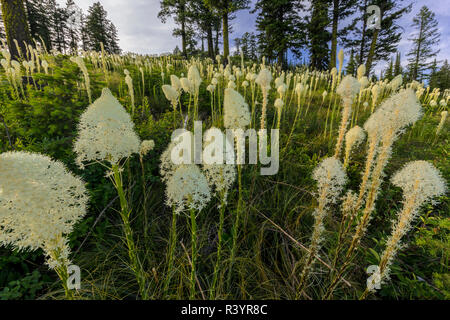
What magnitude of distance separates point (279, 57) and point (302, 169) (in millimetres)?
22744

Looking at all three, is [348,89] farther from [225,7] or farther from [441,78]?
[441,78]

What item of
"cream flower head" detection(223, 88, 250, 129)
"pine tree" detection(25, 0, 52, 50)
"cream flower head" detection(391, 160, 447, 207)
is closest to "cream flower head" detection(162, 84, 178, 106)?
"cream flower head" detection(223, 88, 250, 129)

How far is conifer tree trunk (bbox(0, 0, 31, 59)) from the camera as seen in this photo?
5.91 meters

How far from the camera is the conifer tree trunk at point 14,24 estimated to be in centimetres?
591

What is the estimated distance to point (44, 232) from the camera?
3.04 ft

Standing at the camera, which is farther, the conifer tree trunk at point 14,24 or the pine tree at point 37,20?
the pine tree at point 37,20

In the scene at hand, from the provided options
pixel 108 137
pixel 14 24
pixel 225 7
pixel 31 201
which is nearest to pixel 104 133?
pixel 108 137

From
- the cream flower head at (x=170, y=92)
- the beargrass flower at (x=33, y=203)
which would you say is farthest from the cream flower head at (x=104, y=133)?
the cream flower head at (x=170, y=92)

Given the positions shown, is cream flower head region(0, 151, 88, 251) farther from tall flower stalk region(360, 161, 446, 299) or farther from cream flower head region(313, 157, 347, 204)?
tall flower stalk region(360, 161, 446, 299)

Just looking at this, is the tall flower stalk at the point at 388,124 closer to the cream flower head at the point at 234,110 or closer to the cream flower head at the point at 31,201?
the cream flower head at the point at 234,110

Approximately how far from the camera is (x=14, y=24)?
6.04 meters
